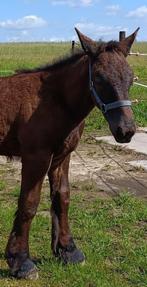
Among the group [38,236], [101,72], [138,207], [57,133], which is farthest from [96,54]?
[138,207]

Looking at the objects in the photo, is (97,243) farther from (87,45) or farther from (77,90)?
(87,45)

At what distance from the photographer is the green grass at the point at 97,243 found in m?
4.08

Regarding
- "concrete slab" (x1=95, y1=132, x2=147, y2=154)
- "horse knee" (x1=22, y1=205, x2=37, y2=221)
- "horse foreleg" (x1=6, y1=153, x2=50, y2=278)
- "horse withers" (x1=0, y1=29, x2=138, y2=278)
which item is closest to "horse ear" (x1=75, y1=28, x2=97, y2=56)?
"horse withers" (x1=0, y1=29, x2=138, y2=278)

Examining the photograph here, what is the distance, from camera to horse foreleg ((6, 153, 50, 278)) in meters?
3.95

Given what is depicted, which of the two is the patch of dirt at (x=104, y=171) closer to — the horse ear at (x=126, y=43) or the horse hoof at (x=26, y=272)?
the horse hoof at (x=26, y=272)

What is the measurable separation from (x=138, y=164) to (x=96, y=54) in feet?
13.9

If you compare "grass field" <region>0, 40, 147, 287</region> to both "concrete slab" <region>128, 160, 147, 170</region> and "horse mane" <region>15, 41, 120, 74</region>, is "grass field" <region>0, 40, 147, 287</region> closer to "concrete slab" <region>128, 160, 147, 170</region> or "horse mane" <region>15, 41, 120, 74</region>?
"horse mane" <region>15, 41, 120, 74</region>

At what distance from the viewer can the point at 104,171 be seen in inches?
290

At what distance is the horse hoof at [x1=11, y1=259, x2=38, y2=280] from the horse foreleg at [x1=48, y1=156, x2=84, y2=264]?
13.5 inches

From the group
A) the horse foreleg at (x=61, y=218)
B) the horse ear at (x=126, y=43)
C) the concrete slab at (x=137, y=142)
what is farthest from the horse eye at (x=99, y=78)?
the concrete slab at (x=137, y=142)

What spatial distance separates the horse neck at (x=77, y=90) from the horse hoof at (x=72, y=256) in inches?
46.8

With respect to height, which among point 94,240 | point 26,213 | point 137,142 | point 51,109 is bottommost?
point 137,142

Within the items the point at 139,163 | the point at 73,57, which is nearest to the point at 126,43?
the point at 73,57

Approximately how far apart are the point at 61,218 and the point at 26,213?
0.49 metres
